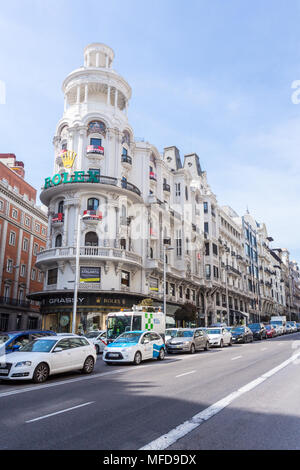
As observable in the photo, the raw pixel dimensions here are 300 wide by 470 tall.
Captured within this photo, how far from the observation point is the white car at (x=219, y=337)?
27366 mm

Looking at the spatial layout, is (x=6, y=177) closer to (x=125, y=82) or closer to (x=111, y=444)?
(x=125, y=82)

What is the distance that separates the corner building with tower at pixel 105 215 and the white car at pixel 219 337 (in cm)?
944

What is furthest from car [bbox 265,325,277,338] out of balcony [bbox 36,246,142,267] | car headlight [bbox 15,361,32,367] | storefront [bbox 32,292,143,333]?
car headlight [bbox 15,361,32,367]

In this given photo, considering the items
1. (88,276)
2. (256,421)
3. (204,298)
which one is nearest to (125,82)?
(88,276)

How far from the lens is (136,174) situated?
4222 cm

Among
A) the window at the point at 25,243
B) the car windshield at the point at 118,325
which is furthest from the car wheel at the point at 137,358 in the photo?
the window at the point at 25,243

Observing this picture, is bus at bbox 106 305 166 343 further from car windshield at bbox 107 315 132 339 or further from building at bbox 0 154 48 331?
building at bbox 0 154 48 331

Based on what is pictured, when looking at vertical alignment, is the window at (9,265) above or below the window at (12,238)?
below

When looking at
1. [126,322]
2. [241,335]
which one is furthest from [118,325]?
[241,335]

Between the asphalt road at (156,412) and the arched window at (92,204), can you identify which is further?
the arched window at (92,204)

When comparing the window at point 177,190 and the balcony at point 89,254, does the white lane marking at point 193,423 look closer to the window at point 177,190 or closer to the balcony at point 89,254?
the balcony at point 89,254

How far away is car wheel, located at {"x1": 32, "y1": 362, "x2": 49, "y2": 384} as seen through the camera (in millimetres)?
11672

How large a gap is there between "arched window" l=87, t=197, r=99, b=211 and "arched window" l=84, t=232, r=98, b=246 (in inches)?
95.0

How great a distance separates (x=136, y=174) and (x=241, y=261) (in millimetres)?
37121
